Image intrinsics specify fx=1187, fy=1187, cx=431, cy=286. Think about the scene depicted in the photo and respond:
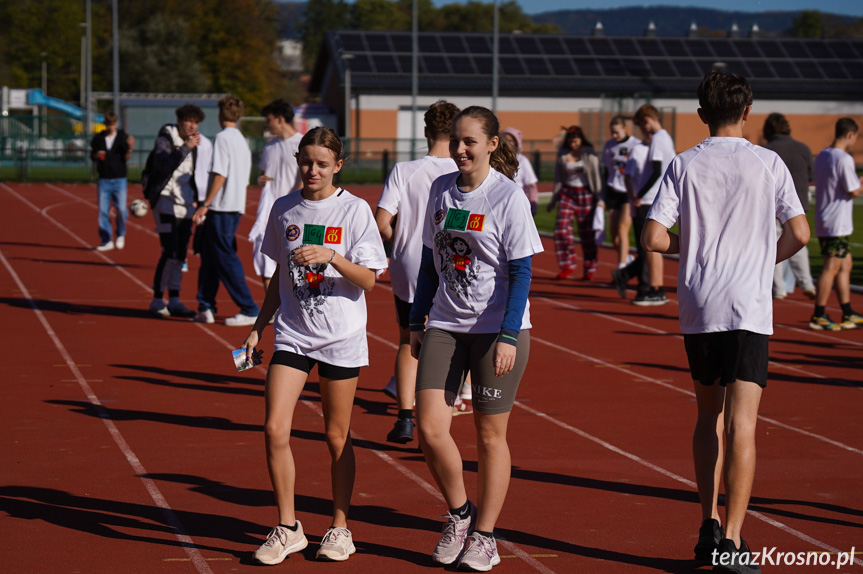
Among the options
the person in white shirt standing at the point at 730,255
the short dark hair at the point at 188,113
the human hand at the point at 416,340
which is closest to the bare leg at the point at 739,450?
the person in white shirt standing at the point at 730,255

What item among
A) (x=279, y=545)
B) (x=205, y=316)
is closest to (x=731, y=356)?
(x=279, y=545)

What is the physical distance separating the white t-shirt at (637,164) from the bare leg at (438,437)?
892 cm

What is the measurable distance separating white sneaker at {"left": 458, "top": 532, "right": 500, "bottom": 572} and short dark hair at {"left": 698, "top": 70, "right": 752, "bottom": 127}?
80.2 inches

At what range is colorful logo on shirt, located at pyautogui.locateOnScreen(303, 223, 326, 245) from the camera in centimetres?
527

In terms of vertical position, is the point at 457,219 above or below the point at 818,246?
above

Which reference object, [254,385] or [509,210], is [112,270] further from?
[509,210]

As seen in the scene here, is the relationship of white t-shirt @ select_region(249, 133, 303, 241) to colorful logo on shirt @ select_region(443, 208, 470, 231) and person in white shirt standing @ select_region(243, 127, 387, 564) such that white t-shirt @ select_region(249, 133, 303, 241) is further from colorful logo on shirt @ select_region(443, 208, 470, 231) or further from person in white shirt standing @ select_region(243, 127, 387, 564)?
colorful logo on shirt @ select_region(443, 208, 470, 231)

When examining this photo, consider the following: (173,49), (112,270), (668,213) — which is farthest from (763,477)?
(173,49)

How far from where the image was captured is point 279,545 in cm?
509

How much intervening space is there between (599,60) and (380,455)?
200ft

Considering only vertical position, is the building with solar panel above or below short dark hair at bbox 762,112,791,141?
above

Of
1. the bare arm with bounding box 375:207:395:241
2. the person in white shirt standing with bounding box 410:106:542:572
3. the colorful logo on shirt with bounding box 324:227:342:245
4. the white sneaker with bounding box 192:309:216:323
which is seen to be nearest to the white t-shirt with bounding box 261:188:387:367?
the colorful logo on shirt with bounding box 324:227:342:245

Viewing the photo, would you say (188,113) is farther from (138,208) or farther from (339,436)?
(339,436)

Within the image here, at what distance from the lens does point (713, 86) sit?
5.00 m
